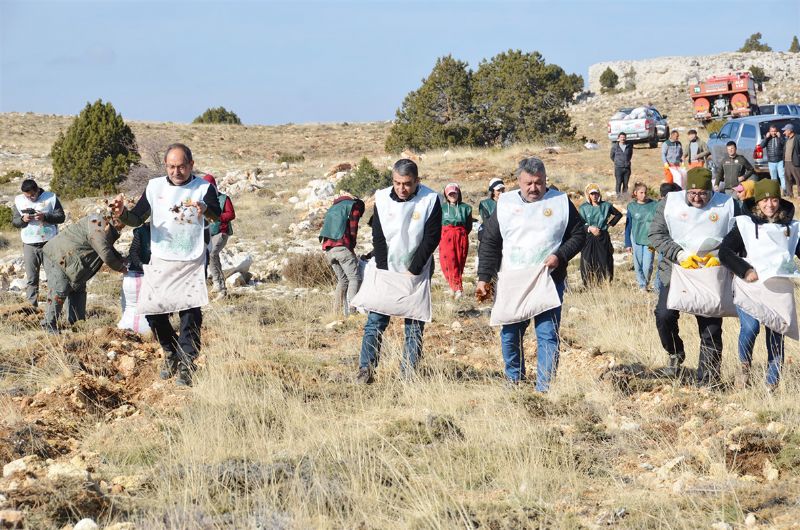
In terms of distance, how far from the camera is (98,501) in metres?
4.82

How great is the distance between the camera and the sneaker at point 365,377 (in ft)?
24.2

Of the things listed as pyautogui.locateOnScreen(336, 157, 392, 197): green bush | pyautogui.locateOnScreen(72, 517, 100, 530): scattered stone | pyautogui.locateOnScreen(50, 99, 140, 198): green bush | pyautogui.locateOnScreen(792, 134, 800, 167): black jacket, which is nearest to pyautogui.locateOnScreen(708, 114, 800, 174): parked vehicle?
pyautogui.locateOnScreen(792, 134, 800, 167): black jacket

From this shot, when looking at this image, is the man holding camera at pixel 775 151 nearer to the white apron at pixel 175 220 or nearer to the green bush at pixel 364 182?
the green bush at pixel 364 182

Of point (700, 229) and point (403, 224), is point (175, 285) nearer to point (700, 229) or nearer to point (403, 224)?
point (403, 224)

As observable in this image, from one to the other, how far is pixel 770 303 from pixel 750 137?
16245mm

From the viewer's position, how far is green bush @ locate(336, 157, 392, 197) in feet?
81.8

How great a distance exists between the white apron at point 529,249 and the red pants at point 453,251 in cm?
527

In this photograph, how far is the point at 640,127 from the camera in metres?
31.1

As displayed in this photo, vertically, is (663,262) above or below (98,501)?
above

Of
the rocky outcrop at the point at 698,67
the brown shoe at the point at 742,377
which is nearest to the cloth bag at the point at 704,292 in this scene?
the brown shoe at the point at 742,377

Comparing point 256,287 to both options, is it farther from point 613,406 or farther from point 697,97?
point 697,97

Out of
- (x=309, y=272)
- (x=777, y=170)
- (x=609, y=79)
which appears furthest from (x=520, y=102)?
(x=609, y=79)

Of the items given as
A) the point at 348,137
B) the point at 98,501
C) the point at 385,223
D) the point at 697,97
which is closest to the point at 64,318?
the point at 385,223

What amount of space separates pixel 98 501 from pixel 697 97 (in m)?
37.3
